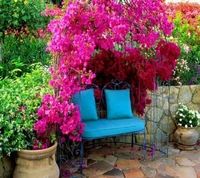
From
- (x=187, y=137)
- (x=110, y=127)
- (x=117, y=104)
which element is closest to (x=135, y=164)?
(x=110, y=127)

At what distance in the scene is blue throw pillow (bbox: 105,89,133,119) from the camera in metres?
3.93

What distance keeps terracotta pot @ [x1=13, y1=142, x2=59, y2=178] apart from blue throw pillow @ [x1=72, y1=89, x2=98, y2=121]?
2.66 ft

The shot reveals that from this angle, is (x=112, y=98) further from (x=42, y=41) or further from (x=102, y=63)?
(x=42, y=41)

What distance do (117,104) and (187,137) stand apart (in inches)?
41.3

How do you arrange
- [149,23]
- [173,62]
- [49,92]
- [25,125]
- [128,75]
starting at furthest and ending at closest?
[128,75] < [173,62] < [149,23] < [49,92] < [25,125]

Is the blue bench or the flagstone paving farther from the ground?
the blue bench

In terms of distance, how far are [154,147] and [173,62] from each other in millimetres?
1086

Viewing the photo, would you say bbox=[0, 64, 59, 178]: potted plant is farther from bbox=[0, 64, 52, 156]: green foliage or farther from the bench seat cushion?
the bench seat cushion

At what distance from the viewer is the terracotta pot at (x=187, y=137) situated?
4270 mm

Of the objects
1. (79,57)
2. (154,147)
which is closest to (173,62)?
(154,147)

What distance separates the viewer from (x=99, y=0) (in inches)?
118

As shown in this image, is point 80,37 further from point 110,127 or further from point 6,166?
point 6,166

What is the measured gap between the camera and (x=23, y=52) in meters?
4.82

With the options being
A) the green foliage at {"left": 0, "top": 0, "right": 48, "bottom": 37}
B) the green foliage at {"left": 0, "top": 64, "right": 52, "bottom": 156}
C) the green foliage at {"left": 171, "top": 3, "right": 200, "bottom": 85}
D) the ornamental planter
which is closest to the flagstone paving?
the ornamental planter
